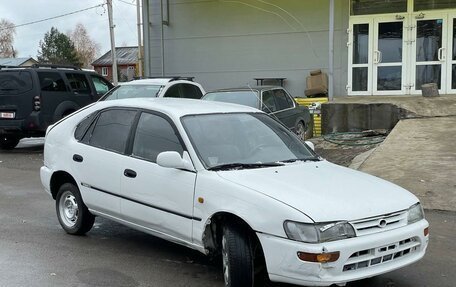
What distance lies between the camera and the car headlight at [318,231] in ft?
12.4

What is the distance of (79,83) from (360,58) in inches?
344

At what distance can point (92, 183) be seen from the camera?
5.63 meters

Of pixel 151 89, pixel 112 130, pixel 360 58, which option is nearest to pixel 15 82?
pixel 151 89

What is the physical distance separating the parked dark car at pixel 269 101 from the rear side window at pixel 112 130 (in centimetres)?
515

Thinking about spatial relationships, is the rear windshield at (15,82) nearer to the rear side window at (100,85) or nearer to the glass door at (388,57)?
the rear side window at (100,85)

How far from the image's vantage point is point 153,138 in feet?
17.1

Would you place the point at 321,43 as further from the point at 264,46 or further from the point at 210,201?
the point at 210,201

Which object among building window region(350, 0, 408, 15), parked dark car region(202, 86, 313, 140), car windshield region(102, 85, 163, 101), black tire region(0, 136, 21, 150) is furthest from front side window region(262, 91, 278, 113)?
black tire region(0, 136, 21, 150)

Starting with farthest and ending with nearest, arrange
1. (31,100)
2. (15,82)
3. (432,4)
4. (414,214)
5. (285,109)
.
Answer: (432,4)
(15,82)
(31,100)
(285,109)
(414,214)

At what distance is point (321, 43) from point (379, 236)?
→ 14174 millimetres

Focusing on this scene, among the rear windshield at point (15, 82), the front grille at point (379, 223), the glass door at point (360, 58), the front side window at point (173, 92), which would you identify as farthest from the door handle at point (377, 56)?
the front grille at point (379, 223)

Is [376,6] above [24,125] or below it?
above

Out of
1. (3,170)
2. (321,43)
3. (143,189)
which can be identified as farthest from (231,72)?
(143,189)

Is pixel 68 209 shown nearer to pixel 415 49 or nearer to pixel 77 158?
pixel 77 158
